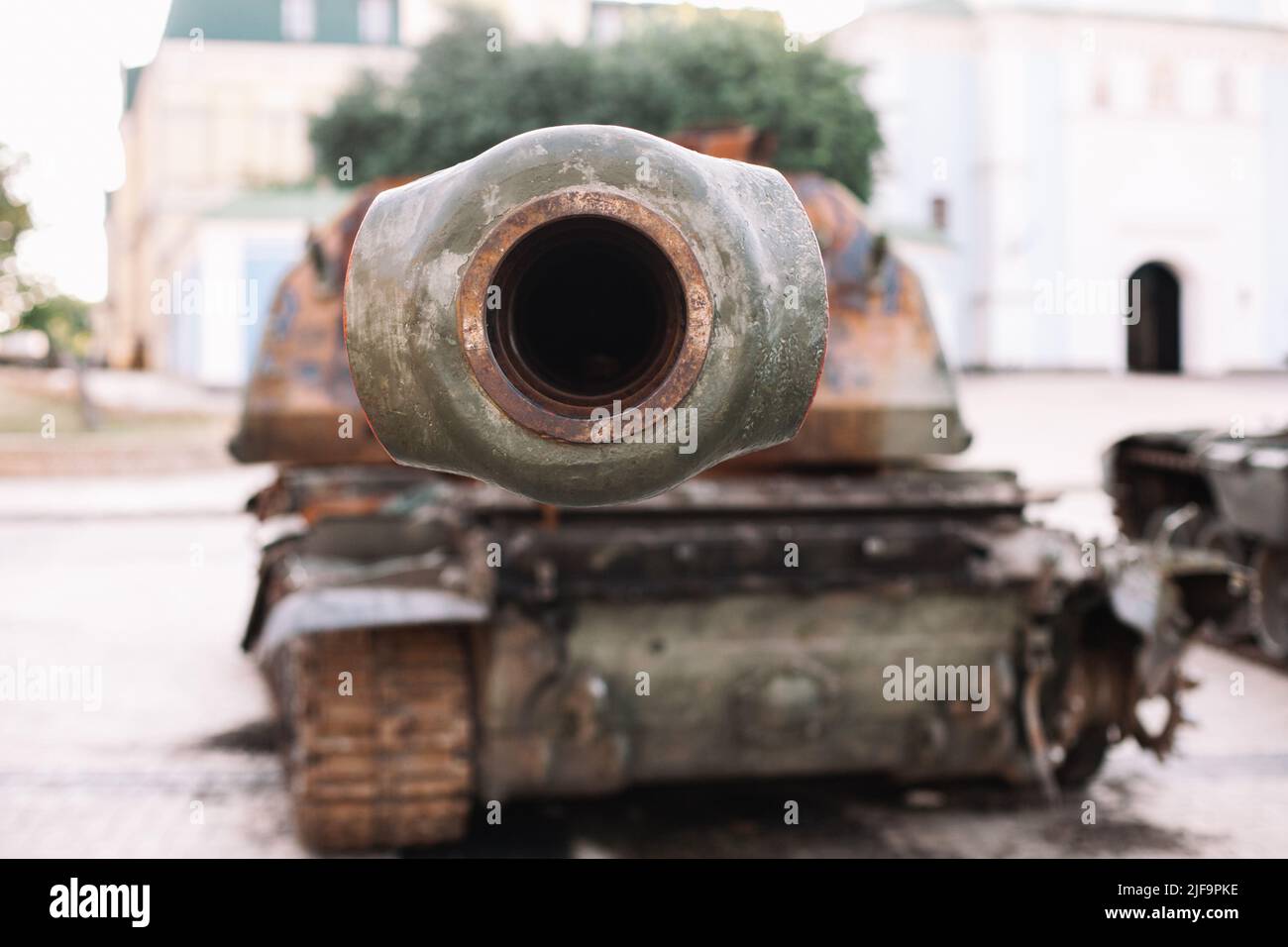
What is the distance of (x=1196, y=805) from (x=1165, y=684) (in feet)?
2.33

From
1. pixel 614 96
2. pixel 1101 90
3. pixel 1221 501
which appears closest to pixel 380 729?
pixel 1221 501

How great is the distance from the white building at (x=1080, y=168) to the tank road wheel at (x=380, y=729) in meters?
31.5

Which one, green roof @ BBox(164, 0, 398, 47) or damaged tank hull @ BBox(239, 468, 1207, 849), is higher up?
green roof @ BBox(164, 0, 398, 47)

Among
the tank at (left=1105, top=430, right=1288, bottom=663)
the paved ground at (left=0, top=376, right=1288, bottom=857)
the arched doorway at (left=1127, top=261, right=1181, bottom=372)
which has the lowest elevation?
the paved ground at (left=0, top=376, right=1288, bottom=857)

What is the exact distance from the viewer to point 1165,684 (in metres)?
4.75

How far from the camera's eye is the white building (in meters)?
34.8

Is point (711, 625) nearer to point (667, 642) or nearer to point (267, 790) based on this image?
point (667, 642)

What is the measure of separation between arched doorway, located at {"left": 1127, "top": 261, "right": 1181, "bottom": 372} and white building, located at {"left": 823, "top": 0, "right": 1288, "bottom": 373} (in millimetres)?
426

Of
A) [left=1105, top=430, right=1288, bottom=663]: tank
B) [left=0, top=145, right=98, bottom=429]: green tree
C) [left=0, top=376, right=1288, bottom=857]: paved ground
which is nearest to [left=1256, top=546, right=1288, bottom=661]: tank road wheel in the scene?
[left=1105, top=430, right=1288, bottom=663]: tank

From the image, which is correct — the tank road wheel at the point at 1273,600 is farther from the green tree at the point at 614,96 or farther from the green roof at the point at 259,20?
the green roof at the point at 259,20

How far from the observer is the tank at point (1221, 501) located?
7488 millimetres

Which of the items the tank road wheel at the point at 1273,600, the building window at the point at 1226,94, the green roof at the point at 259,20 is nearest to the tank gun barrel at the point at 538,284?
the tank road wheel at the point at 1273,600

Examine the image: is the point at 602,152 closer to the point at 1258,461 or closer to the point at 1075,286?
the point at 1258,461

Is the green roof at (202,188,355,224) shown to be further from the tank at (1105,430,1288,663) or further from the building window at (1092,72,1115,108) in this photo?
the tank at (1105,430,1288,663)
